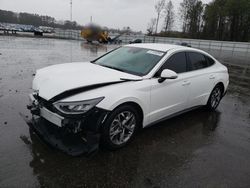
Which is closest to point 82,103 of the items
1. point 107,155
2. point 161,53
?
point 107,155

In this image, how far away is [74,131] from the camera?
303cm

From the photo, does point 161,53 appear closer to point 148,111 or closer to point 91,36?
point 148,111

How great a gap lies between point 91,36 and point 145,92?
2530 centimetres

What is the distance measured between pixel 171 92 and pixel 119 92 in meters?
1.25

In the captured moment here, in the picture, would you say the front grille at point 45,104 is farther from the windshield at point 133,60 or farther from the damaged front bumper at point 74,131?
the windshield at point 133,60

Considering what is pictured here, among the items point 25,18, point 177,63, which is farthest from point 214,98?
point 25,18

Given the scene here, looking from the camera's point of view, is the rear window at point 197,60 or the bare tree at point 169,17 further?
the bare tree at point 169,17

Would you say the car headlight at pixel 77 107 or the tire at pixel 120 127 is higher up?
the car headlight at pixel 77 107

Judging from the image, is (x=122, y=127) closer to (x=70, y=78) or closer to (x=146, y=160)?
(x=146, y=160)

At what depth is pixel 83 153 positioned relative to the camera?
2.97m

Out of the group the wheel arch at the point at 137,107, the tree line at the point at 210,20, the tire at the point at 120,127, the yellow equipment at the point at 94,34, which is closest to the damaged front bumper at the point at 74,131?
the tire at the point at 120,127

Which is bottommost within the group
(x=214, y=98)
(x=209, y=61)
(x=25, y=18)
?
(x=214, y=98)

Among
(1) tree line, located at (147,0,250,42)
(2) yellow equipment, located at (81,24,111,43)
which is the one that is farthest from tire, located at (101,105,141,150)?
(1) tree line, located at (147,0,250,42)

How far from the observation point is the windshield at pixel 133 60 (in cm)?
406
